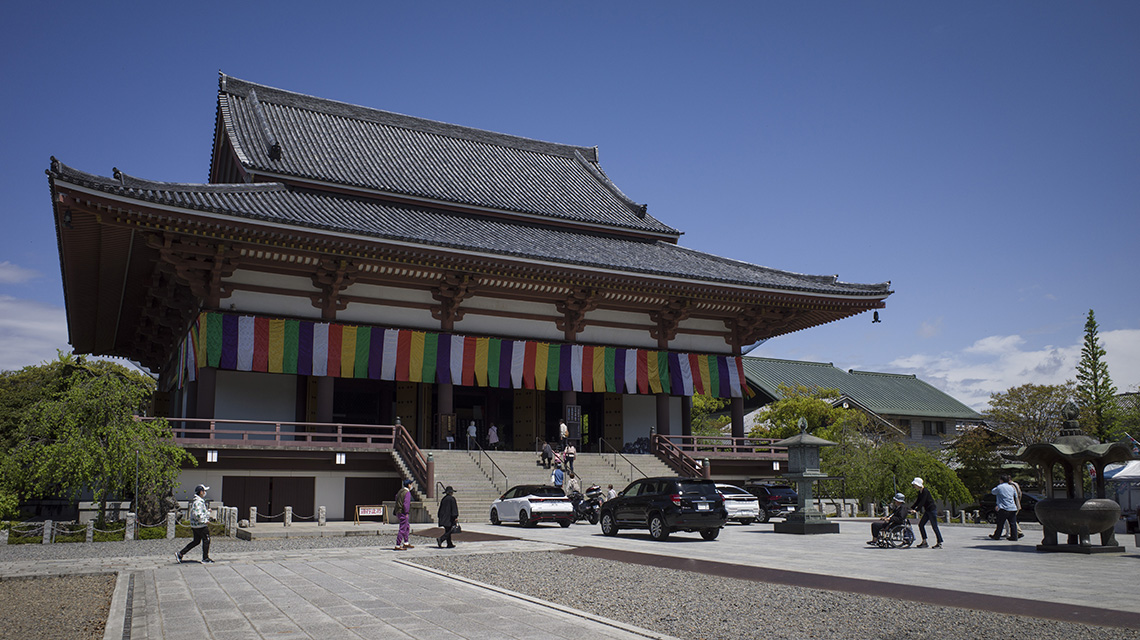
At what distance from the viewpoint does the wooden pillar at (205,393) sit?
29.4m

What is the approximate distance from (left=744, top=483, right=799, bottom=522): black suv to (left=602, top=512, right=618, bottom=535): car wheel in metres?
8.34

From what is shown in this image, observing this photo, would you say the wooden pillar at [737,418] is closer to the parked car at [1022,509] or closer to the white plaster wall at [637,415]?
the white plaster wall at [637,415]

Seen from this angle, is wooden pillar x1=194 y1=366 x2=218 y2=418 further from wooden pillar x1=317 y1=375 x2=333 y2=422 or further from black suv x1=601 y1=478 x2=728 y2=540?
black suv x1=601 y1=478 x2=728 y2=540

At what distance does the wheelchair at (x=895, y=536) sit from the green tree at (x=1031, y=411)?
3756cm

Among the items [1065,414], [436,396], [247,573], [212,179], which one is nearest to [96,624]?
[247,573]

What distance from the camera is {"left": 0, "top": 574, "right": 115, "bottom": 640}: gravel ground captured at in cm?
1002

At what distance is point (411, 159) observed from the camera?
138 feet

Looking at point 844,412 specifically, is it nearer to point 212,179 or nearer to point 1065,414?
point 1065,414

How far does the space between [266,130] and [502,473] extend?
20.3 meters

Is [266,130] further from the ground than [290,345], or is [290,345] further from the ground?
[266,130]

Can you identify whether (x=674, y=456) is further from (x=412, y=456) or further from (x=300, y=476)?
(x=300, y=476)

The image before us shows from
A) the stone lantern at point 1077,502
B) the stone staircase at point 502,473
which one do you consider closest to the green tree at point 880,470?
the stone staircase at point 502,473

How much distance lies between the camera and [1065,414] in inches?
702

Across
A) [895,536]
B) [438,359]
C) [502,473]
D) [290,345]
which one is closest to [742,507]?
[502,473]
